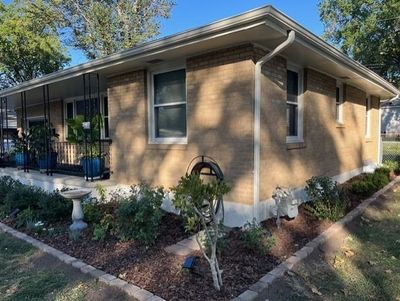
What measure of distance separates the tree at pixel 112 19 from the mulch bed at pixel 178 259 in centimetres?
1840

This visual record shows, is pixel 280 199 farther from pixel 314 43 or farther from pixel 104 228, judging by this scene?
pixel 104 228

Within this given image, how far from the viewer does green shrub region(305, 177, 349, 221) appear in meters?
5.64

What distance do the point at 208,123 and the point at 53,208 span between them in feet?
10.4

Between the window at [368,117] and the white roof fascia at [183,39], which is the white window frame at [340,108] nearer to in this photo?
the window at [368,117]

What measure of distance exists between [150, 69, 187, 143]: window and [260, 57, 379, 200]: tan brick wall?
5.26ft

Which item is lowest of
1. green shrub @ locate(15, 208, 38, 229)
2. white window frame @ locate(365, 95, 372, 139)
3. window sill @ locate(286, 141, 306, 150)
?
green shrub @ locate(15, 208, 38, 229)

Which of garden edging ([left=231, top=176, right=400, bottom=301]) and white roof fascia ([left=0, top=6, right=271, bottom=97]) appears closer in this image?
garden edging ([left=231, top=176, right=400, bottom=301])

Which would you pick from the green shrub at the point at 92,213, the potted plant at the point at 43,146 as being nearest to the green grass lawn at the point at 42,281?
the green shrub at the point at 92,213

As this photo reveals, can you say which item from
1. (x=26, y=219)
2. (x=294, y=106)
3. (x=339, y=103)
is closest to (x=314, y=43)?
(x=294, y=106)

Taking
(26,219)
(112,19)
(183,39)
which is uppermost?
(112,19)

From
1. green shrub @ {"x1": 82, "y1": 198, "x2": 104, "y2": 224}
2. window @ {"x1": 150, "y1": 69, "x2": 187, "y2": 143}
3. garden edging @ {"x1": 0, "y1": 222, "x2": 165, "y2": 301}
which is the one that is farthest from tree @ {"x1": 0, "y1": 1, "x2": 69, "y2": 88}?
garden edging @ {"x1": 0, "y1": 222, "x2": 165, "y2": 301}

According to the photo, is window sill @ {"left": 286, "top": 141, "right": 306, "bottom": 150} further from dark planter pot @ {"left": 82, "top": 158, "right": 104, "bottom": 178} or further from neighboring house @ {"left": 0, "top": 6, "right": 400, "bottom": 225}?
dark planter pot @ {"left": 82, "top": 158, "right": 104, "bottom": 178}

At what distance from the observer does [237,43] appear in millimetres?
5043

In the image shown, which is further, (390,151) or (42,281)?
(390,151)
